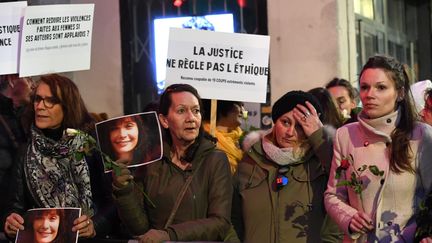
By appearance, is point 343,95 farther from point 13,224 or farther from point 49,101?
point 13,224

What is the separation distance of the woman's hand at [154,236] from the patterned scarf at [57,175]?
0.67m

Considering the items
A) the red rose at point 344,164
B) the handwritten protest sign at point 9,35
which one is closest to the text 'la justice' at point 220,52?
the handwritten protest sign at point 9,35

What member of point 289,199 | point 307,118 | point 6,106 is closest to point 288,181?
point 289,199

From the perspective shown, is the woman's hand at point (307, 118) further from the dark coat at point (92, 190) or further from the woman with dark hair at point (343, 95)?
the woman with dark hair at point (343, 95)

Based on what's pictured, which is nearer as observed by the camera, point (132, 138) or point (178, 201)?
point (178, 201)

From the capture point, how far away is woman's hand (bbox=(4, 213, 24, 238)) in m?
5.29

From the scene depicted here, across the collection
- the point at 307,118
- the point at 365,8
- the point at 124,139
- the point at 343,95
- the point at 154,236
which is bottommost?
the point at 154,236

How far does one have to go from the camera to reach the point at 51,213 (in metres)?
5.24

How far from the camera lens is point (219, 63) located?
253 inches

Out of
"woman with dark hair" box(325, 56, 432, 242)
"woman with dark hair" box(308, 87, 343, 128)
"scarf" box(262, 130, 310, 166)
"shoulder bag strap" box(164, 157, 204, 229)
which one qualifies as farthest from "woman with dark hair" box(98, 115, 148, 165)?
"woman with dark hair" box(308, 87, 343, 128)

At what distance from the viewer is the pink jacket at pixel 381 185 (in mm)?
4742

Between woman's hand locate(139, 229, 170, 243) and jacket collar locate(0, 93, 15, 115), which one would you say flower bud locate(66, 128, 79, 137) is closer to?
woman's hand locate(139, 229, 170, 243)

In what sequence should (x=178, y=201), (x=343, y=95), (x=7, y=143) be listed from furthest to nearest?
(x=343, y=95), (x=7, y=143), (x=178, y=201)

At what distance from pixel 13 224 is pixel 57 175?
0.42 meters
